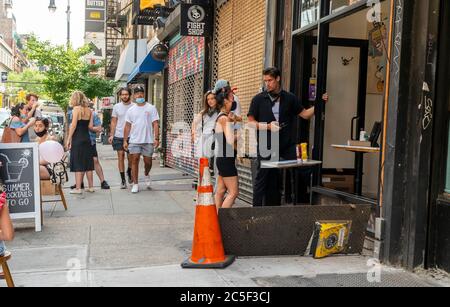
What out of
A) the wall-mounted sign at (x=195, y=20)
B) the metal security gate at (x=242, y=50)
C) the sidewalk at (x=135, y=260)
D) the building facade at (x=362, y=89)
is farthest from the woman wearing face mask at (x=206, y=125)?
the wall-mounted sign at (x=195, y=20)

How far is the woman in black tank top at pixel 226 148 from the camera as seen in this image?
6.05m

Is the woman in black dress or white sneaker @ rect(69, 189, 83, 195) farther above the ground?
the woman in black dress

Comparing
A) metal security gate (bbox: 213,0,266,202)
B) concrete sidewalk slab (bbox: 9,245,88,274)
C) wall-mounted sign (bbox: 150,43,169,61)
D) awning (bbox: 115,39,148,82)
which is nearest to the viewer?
concrete sidewalk slab (bbox: 9,245,88,274)

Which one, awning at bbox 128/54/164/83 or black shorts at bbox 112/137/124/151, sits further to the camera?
awning at bbox 128/54/164/83

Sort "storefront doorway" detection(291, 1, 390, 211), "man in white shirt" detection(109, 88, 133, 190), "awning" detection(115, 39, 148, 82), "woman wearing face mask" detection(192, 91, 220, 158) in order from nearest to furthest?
1. "woman wearing face mask" detection(192, 91, 220, 158)
2. "storefront doorway" detection(291, 1, 390, 211)
3. "man in white shirt" detection(109, 88, 133, 190)
4. "awning" detection(115, 39, 148, 82)

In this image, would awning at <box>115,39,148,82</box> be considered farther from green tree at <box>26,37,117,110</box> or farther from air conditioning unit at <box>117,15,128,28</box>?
air conditioning unit at <box>117,15,128,28</box>

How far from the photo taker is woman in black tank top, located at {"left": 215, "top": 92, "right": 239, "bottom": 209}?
605 centimetres

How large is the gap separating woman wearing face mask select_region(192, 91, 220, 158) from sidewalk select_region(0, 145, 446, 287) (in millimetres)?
1028

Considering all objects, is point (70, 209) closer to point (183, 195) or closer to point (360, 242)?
point (183, 195)

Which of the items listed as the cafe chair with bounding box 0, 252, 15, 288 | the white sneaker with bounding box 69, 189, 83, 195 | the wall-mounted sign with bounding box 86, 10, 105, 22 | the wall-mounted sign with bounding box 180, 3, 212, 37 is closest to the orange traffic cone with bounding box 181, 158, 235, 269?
the cafe chair with bounding box 0, 252, 15, 288

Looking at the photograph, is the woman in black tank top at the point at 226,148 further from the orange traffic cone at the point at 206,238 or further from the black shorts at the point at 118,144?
the black shorts at the point at 118,144

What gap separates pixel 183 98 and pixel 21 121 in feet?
16.9

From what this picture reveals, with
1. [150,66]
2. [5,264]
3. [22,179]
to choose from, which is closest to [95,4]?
[150,66]
